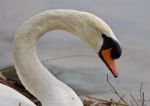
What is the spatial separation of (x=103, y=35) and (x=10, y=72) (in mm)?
1650

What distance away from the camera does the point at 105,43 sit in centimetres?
300

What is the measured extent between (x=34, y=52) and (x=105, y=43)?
1.56ft

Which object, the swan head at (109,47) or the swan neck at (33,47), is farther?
the swan neck at (33,47)

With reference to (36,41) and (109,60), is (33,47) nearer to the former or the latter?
(36,41)

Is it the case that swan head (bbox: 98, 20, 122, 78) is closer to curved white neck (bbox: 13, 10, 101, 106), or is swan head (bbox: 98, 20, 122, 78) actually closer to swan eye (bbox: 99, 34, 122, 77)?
swan eye (bbox: 99, 34, 122, 77)

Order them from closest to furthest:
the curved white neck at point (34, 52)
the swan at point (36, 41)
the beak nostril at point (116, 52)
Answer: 1. the beak nostril at point (116, 52)
2. the swan at point (36, 41)
3. the curved white neck at point (34, 52)

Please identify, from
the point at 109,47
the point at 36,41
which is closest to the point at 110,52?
the point at 109,47

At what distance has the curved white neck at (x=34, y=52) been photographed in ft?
10.4

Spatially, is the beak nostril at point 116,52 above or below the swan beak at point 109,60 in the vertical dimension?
above

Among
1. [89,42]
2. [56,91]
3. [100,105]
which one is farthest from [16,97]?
[100,105]

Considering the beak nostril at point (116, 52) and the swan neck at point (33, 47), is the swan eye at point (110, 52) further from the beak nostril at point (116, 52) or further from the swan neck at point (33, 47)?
the swan neck at point (33, 47)

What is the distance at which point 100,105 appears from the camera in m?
3.94

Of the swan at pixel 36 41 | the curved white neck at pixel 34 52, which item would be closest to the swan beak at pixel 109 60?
the swan at pixel 36 41

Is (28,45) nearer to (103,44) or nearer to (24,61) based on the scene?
(24,61)
